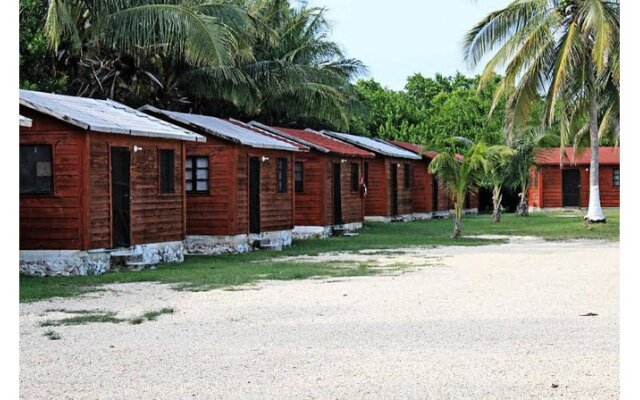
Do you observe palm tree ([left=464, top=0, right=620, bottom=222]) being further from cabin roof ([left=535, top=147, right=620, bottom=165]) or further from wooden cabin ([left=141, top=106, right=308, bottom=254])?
cabin roof ([left=535, top=147, right=620, bottom=165])

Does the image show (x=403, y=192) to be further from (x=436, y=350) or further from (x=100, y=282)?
(x=436, y=350)

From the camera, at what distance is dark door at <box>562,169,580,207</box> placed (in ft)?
162

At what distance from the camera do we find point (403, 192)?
3988 cm

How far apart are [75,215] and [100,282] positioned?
178cm

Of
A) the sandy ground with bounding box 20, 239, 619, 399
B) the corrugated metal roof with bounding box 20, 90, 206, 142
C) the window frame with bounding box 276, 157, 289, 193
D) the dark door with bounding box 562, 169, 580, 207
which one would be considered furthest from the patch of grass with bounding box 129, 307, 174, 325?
the dark door with bounding box 562, 169, 580, 207

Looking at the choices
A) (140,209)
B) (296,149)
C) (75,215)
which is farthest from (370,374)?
(296,149)

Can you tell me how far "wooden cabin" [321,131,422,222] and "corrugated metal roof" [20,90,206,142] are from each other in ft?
54.4

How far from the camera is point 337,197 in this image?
30266 millimetres

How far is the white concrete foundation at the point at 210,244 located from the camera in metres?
22.3

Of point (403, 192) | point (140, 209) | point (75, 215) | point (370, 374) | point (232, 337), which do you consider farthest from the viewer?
point (403, 192)

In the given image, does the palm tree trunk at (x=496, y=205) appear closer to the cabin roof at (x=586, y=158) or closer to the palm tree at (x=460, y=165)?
the cabin roof at (x=586, y=158)

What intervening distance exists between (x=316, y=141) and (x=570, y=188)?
22837 millimetres

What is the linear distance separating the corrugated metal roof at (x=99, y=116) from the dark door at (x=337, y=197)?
10235mm

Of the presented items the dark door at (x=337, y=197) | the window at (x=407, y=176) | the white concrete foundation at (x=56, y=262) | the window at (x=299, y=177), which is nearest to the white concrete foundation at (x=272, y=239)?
the window at (x=299, y=177)
